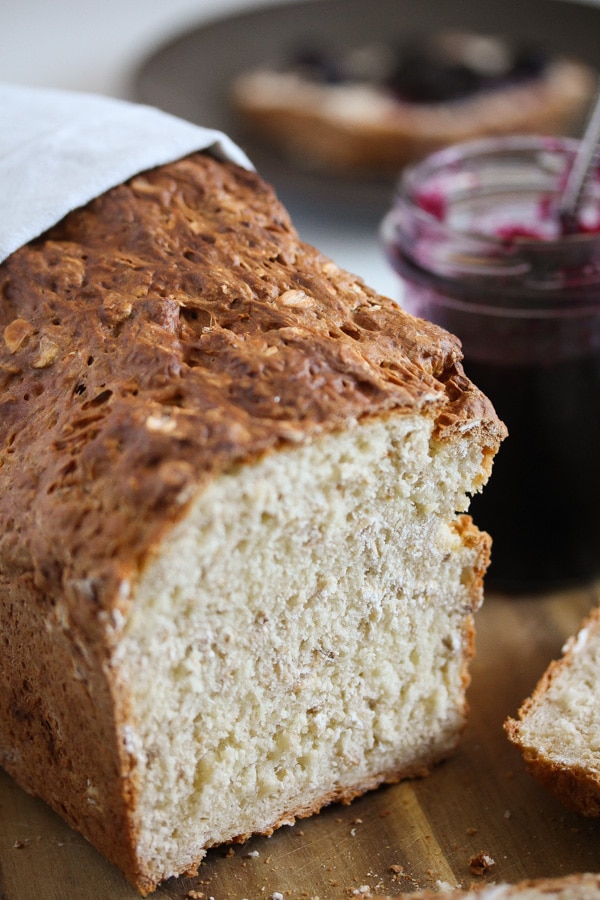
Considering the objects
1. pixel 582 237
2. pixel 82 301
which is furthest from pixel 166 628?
pixel 582 237

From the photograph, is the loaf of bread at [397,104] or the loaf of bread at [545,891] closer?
the loaf of bread at [545,891]

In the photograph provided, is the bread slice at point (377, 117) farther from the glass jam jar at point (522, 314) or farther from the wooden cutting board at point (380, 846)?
the wooden cutting board at point (380, 846)

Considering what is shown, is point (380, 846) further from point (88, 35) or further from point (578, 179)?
point (88, 35)

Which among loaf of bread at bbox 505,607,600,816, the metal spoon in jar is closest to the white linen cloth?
the metal spoon in jar

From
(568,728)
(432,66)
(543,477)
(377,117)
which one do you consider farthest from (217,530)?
Result: (432,66)

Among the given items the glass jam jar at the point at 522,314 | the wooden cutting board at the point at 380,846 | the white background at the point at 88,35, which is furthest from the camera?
the white background at the point at 88,35

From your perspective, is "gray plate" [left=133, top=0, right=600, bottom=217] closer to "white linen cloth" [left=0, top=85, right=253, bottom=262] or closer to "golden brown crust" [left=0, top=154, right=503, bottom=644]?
"white linen cloth" [left=0, top=85, right=253, bottom=262]

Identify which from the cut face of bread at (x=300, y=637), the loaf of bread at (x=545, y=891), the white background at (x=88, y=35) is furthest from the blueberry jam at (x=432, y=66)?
the loaf of bread at (x=545, y=891)
